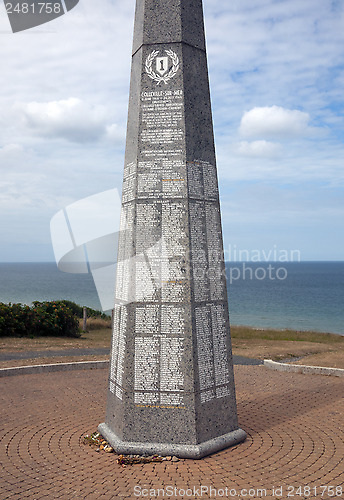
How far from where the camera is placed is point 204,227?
6.56m

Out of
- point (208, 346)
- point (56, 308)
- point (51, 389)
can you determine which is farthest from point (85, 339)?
point (208, 346)

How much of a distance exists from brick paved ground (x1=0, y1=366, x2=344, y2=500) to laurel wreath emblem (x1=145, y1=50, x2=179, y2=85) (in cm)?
549

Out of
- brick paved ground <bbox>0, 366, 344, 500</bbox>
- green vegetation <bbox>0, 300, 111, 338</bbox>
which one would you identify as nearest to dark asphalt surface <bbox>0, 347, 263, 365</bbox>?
green vegetation <bbox>0, 300, 111, 338</bbox>

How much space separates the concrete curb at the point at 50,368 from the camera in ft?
36.0

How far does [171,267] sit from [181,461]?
2640 millimetres

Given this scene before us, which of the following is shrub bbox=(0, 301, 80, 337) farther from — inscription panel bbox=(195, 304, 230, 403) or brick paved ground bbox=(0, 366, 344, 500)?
inscription panel bbox=(195, 304, 230, 403)

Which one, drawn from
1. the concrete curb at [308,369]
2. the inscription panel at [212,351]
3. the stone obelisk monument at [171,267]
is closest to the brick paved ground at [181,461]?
the stone obelisk monument at [171,267]

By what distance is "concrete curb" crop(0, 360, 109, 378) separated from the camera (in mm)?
10984

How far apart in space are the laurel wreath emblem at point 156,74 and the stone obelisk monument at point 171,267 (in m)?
0.02

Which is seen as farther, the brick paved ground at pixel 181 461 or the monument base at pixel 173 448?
the monument base at pixel 173 448

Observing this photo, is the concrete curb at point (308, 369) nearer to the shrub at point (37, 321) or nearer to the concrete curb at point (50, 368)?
the concrete curb at point (50, 368)

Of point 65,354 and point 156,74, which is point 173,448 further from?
point 65,354

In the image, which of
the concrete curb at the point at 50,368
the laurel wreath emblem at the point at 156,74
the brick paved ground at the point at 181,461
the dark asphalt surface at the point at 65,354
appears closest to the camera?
the brick paved ground at the point at 181,461

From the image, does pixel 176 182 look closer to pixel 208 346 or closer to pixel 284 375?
pixel 208 346
